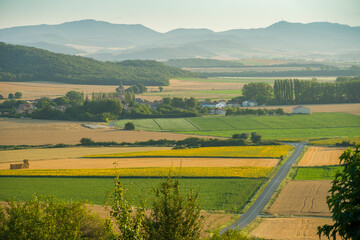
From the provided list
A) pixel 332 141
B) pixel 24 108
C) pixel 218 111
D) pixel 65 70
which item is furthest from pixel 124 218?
pixel 65 70

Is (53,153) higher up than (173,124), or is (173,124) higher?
(173,124)

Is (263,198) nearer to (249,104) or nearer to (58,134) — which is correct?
(58,134)

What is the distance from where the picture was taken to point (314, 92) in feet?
348

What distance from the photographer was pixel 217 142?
2463 inches

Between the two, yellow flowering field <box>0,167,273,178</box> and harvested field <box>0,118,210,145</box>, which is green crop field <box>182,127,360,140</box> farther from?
yellow flowering field <box>0,167,273,178</box>

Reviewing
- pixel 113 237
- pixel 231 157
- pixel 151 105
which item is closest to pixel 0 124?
pixel 151 105

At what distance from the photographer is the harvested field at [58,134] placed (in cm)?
6625

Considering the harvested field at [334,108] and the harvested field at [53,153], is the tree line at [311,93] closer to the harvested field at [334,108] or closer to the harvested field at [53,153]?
the harvested field at [334,108]

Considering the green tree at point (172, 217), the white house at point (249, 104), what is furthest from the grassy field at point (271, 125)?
the green tree at point (172, 217)

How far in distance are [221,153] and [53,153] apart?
1797cm

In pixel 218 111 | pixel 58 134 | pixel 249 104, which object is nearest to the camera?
pixel 58 134

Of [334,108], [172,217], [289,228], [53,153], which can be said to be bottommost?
[53,153]

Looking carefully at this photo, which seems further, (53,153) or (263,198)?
(53,153)

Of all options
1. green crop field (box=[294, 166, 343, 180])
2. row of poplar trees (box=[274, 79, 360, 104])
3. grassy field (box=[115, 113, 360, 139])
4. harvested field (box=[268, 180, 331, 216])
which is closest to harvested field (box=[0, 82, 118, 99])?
grassy field (box=[115, 113, 360, 139])
